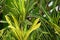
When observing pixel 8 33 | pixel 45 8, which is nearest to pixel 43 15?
pixel 45 8

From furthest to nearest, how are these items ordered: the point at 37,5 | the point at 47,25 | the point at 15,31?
the point at 37,5 → the point at 47,25 → the point at 15,31

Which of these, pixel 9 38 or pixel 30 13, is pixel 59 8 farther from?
pixel 9 38

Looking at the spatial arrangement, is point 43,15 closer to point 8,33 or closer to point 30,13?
point 30,13

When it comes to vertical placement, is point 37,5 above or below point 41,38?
above

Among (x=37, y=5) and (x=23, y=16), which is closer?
(x=23, y=16)

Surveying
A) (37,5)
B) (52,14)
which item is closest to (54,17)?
(52,14)

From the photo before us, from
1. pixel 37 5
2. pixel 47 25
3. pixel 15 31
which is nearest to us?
pixel 15 31
